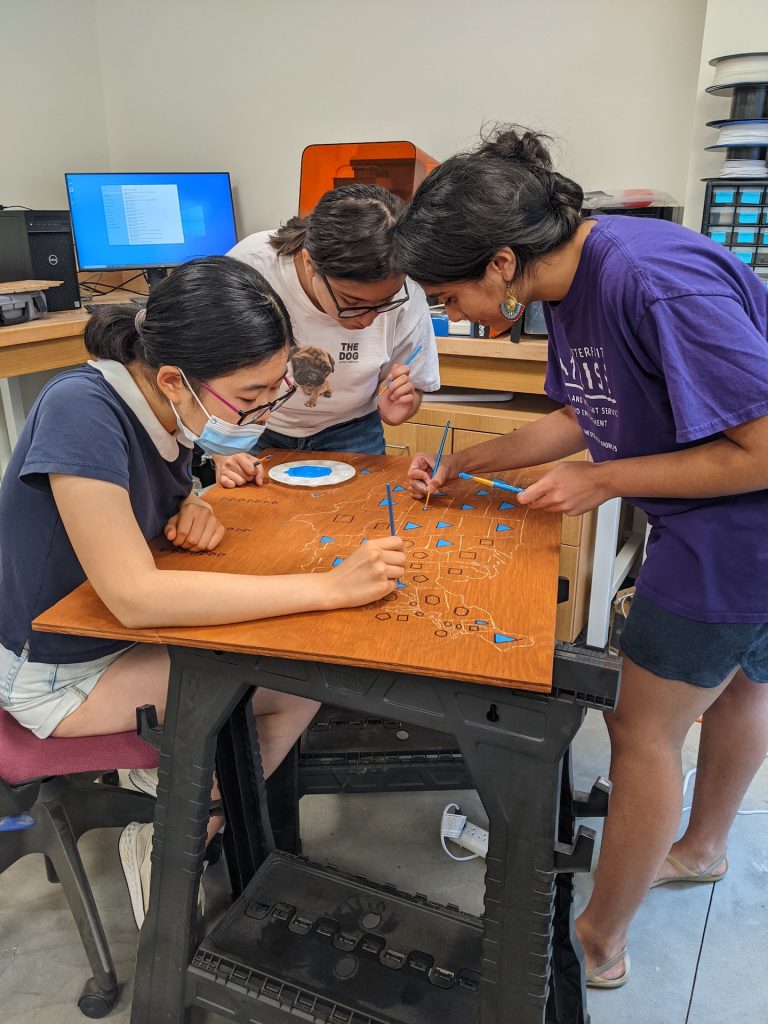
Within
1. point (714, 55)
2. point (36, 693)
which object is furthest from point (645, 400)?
point (714, 55)

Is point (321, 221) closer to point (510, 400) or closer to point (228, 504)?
point (228, 504)

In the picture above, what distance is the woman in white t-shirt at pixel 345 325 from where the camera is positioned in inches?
58.5

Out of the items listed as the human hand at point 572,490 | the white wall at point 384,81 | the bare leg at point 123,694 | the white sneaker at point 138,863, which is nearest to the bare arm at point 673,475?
the human hand at point 572,490

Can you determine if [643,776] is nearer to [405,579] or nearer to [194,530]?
[405,579]

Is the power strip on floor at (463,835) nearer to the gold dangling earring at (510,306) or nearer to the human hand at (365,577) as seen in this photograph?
the human hand at (365,577)

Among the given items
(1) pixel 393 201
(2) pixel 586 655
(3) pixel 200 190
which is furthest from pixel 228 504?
(3) pixel 200 190

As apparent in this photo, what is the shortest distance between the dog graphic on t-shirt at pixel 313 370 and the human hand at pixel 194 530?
1.82ft

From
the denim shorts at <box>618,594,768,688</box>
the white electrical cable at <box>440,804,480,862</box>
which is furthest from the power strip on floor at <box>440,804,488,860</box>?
the denim shorts at <box>618,594,768,688</box>

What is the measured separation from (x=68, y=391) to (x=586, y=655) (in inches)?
32.1

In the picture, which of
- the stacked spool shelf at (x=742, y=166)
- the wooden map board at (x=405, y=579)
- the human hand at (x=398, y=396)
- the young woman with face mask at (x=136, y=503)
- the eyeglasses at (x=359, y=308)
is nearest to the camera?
the wooden map board at (x=405, y=579)

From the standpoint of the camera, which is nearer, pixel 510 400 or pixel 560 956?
pixel 560 956

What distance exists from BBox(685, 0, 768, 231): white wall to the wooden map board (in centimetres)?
133

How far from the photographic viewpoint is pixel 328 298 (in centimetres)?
164

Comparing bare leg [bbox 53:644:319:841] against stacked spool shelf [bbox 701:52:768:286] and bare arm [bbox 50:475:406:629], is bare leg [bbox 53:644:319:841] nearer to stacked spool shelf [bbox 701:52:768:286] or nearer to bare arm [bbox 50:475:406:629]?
bare arm [bbox 50:475:406:629]
